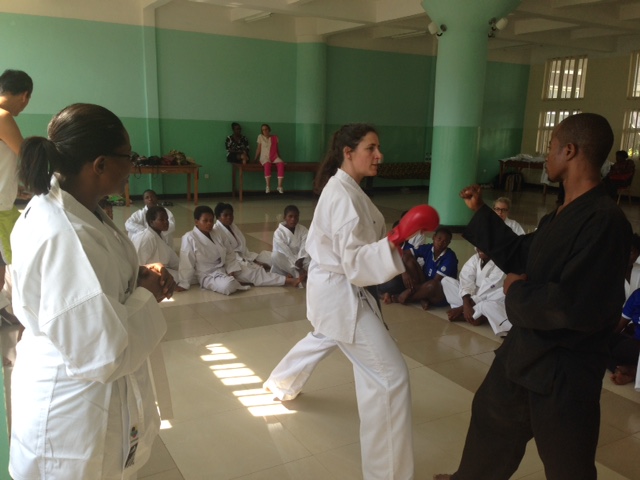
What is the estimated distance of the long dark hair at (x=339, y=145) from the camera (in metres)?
2.49

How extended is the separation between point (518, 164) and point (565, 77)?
270 cm

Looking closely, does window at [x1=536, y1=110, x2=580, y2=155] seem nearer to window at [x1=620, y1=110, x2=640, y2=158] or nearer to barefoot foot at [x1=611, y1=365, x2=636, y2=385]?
window at [x1=620, y1=110, x2=640, y2=158]

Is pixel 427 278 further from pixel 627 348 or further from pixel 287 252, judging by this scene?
pixel 627 348

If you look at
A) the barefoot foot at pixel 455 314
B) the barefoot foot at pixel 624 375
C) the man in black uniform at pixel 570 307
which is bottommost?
the barefoot foot at pixel 455 314

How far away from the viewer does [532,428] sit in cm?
189

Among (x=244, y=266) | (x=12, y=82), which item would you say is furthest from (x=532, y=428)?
(x=244, y=266)

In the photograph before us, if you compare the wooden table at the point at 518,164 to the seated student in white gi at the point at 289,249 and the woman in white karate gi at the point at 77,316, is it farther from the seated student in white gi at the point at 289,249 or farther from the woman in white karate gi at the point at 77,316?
the woman in white karate gi at the point at 77,316

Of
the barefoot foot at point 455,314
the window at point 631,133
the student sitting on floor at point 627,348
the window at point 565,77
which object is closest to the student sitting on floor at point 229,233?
the barefoot foot at point 455,314

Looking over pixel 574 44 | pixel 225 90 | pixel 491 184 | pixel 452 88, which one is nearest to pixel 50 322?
pixel 452 88

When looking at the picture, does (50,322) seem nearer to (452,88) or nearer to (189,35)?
(452,88)

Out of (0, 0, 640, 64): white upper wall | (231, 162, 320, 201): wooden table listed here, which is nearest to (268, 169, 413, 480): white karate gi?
(0, 0, 640, 64): white upper wall

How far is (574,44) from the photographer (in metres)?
12.6

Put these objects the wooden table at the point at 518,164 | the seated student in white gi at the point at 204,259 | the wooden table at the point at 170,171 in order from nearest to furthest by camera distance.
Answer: the seated student in white gi at the point at 204,259 → the wooden table at the point at 170,171 → the wooden table at the point at 518,164

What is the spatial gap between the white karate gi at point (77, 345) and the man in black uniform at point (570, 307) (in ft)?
4.00
